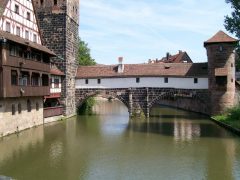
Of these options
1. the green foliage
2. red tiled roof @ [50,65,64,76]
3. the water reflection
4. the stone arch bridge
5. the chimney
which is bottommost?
the water reflection

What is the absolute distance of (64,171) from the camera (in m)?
16.9

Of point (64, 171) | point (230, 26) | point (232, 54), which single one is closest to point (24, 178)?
point (64, 171)

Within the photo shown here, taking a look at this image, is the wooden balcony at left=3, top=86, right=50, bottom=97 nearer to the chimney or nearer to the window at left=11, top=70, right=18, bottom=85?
the window at left=11, top=70, right=18, bottom=85

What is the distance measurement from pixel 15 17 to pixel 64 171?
16.6 metres

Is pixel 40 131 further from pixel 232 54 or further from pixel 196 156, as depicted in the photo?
pixel 232 54

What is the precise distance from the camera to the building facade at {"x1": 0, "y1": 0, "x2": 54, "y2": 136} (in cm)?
2602

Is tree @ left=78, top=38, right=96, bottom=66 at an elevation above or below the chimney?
above

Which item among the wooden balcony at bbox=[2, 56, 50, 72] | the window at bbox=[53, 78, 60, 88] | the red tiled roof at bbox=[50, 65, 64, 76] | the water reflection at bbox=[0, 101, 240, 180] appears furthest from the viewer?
the window at bbox=[53, 78, 60, 88]

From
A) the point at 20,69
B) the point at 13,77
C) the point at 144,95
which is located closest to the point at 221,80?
the point at 144,95

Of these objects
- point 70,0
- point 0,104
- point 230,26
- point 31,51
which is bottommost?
point 0,104

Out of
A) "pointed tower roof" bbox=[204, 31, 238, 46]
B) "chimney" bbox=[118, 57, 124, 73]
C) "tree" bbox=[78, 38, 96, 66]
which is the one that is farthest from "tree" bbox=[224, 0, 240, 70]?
"tree" bbox=[78, 38, 96, 66]

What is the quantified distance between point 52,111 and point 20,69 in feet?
32.6

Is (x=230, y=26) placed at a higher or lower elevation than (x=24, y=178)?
higher

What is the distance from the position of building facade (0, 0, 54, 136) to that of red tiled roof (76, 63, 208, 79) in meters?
9.43
